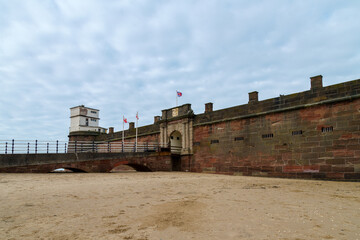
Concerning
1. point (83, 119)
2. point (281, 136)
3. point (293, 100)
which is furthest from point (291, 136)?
point (83, 119)

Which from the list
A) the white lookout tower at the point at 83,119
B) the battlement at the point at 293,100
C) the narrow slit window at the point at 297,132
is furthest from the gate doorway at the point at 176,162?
the white lookout tower at the point at 83,119

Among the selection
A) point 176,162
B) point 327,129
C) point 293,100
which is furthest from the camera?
point 176,162

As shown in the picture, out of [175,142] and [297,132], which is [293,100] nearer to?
A: [297,132]

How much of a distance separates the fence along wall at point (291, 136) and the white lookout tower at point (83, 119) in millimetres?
26690

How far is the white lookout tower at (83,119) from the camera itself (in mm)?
40094

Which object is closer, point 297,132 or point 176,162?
point 297,132

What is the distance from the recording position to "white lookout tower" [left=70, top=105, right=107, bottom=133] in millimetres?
40094

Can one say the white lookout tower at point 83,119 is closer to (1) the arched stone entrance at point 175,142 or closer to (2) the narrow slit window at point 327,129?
(1) the arched stone entrance at point 175,142

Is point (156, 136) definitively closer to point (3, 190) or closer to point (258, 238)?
point (3, 190)

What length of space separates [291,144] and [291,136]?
1.50ft

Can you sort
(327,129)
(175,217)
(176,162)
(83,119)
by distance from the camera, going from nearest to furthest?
(175,217) → (327,129) → (176,162) → (83,119)

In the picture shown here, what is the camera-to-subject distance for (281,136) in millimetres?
15062

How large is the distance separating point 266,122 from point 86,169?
39.0ft

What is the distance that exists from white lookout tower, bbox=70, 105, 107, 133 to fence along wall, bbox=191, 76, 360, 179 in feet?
87.6
